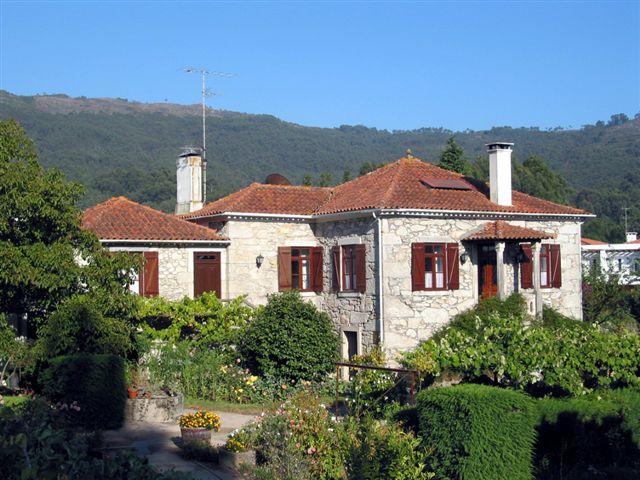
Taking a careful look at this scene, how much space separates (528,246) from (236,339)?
357 inches

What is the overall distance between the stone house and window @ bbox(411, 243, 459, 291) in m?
0.03

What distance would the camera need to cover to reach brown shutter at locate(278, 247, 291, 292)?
25.1 metres

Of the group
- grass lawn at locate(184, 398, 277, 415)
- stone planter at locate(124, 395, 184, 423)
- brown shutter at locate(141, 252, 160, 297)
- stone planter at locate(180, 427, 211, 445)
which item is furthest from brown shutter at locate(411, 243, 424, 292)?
stone planter at locate(180, 427, 211, 445)

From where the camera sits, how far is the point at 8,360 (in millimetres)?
17047

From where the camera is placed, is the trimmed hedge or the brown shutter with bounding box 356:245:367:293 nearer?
the trimmed hedge

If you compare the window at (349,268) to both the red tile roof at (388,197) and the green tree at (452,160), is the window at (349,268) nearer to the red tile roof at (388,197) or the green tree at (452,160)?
the red tile roof at (388,197)

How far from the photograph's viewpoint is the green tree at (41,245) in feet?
57.2

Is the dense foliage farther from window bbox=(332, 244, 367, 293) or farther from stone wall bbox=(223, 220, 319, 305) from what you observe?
stone wall bbox=(223, 220, 319, 305)

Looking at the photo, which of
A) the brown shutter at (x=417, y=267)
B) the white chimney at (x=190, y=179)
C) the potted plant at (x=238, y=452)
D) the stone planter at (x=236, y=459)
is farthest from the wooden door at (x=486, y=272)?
the stone planter at (x=236, y=459)

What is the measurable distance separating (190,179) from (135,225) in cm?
515

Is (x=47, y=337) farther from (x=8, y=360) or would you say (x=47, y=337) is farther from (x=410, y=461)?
(x=410, y=461)

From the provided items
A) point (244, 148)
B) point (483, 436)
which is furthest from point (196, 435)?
point (244, 148)

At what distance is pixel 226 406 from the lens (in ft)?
64.0

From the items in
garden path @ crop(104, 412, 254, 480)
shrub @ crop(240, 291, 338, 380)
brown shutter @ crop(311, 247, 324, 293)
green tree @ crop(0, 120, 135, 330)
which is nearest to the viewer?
garden path @ crop(104, 412, 254, 480)
